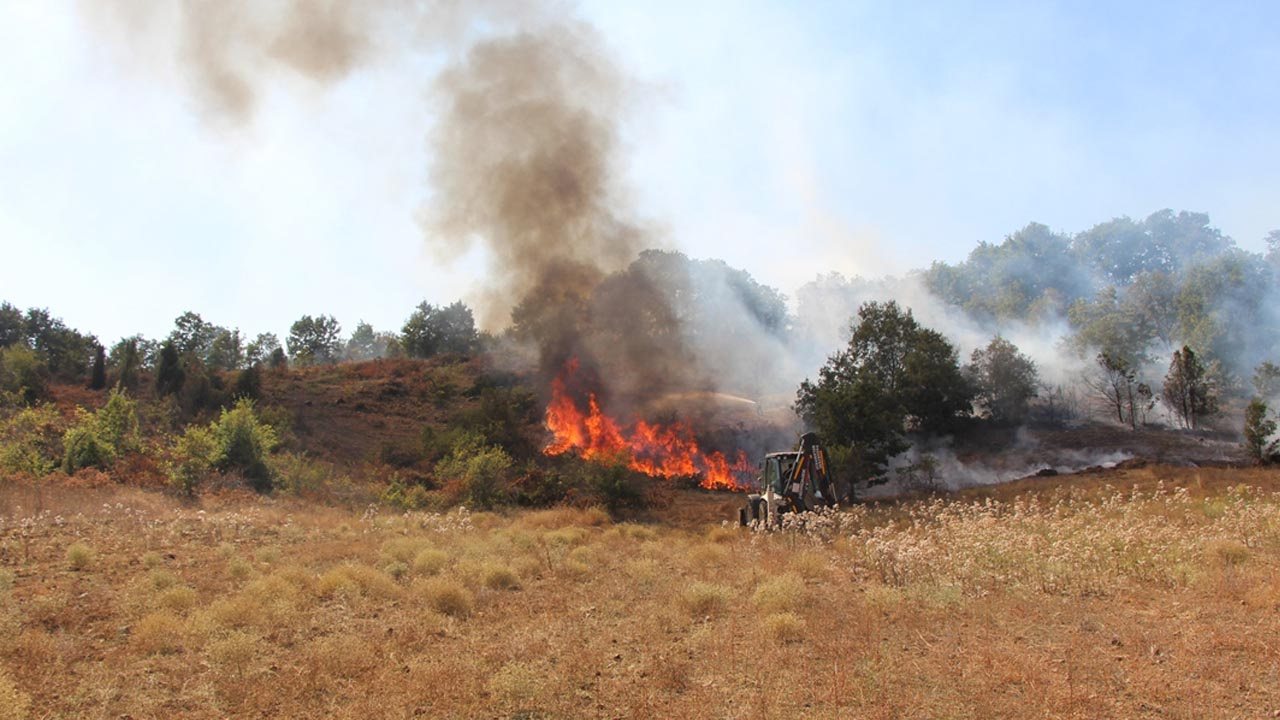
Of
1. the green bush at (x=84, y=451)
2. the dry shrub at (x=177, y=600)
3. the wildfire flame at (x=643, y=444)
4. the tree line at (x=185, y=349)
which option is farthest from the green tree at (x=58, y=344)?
the dry shrub at (x=177, y=600)

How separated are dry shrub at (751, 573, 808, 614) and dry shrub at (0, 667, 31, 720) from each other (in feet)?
A: 26.2

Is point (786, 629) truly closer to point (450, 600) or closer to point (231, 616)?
point (450, 600)

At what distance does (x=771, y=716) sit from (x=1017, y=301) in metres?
76.4

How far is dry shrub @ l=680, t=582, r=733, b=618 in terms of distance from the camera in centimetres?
1012

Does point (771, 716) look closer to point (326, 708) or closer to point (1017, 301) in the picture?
point (326, 708)

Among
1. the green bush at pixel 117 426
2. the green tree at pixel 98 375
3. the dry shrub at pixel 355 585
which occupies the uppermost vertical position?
the green tree at pixel 98 375

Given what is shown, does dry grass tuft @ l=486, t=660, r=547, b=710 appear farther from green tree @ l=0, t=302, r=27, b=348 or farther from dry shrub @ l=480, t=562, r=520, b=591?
green tree @ l=0, t=302, r=27, b=348

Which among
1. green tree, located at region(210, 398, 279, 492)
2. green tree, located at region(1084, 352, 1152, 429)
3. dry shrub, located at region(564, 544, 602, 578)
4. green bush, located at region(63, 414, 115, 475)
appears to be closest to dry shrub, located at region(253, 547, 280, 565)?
dry shrub, located at region(564, 544, 602, 578)

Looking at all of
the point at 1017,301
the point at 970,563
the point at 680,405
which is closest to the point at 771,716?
the point at 970,563

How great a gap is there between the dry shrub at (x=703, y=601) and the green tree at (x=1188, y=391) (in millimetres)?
41109

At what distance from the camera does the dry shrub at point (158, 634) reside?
27.2 ft

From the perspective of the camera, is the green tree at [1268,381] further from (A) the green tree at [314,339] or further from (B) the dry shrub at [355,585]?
(A) the green tree at [314,339]

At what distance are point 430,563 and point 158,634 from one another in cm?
545

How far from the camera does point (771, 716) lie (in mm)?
5961
